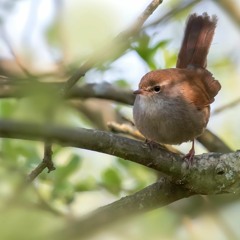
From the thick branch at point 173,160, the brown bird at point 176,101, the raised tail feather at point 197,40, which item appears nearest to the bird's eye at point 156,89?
the brown bird at point 176,101

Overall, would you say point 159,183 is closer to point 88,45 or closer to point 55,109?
point 55,109

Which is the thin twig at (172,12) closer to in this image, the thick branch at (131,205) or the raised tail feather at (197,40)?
the raised tail feather at (197,40)

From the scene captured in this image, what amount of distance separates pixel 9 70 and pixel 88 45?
130cm

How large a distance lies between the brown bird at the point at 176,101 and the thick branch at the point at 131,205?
29.0 inches

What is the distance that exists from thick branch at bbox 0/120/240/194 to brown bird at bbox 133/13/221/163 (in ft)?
2.68

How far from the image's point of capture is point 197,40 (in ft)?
17.0

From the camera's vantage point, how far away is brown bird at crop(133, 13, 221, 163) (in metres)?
4.23

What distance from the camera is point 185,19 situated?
207 inches

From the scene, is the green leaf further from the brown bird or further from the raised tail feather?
the raised tail feather

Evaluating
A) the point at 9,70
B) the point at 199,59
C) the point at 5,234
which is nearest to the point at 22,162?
the point at 9,70

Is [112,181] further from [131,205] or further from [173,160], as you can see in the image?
[173,160]

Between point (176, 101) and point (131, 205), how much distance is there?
1458 mm

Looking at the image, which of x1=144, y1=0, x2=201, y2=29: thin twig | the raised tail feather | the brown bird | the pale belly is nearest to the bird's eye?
the brown bird

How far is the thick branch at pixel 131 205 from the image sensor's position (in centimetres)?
318
